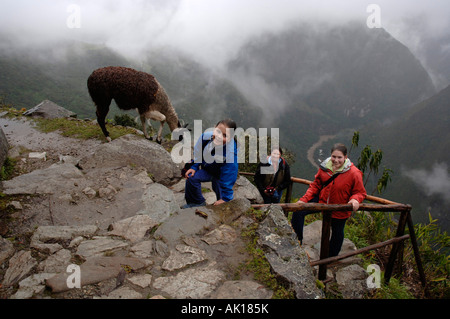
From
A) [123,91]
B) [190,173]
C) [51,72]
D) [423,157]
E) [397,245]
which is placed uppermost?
[51,72]

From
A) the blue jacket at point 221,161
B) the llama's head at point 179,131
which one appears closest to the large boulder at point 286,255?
the blue jacket at point 221,161

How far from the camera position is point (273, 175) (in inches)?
222

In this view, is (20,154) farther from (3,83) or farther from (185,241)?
(3,83)

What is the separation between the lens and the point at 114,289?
2412mm

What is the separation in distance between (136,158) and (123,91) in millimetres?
2614

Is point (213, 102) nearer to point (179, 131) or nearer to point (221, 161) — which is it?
point (179, 131)

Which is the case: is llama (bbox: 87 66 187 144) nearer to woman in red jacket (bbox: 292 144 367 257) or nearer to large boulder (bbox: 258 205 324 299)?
woman in red jacket (bbox: 292 144 367 257)

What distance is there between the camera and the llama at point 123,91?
298 inches

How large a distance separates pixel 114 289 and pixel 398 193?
108 metres

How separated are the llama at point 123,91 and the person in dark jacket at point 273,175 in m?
4.71

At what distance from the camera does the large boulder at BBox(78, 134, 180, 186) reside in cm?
600

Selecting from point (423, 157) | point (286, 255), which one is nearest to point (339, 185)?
point (286, 255)

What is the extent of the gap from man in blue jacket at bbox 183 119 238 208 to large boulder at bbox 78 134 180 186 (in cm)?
212
